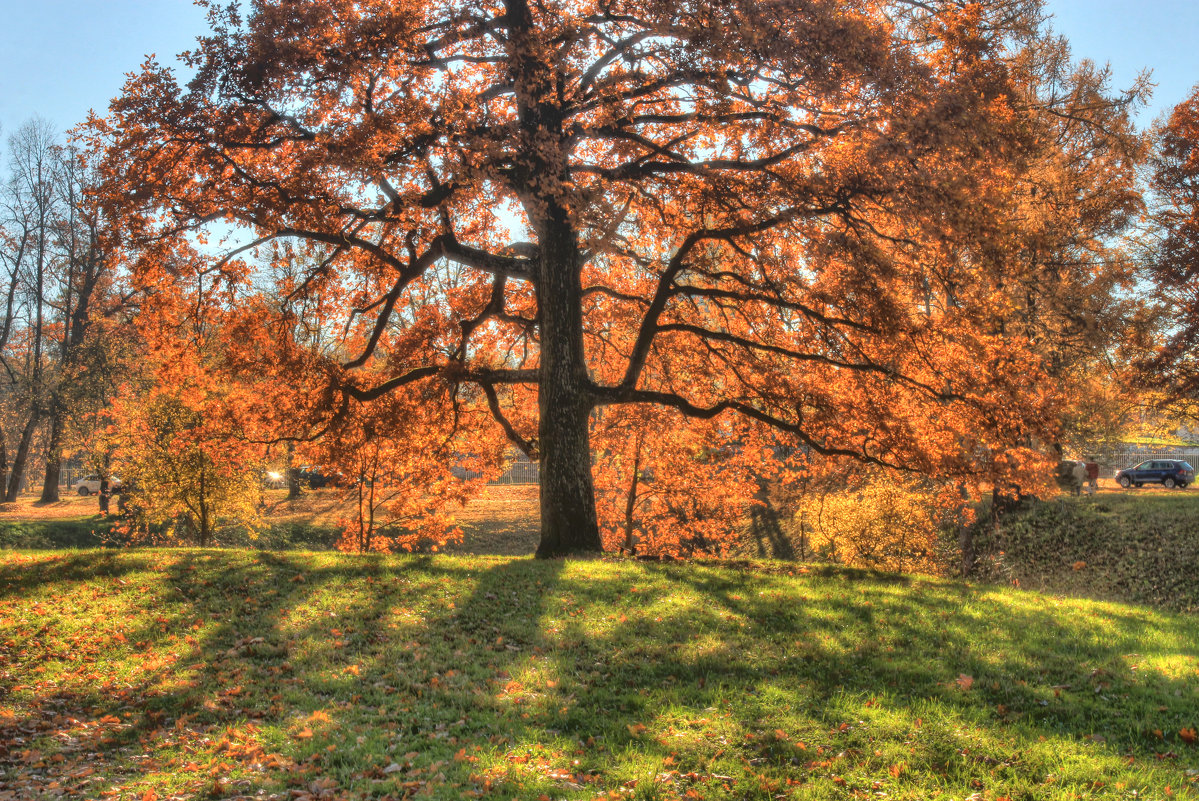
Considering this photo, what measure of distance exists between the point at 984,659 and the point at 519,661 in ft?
14.1

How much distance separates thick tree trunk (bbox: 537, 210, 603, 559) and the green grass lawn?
1910 mm

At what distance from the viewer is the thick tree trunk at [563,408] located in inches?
490

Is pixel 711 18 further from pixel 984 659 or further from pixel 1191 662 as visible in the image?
pixel 1191 662

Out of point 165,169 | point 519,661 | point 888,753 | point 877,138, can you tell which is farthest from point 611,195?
point 888,753

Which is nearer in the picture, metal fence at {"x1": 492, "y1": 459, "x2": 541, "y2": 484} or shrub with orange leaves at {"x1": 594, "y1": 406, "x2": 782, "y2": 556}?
shrub with orange leaves at {"x1": 594, "y1": 406, "x2": 782, "y2": 556}

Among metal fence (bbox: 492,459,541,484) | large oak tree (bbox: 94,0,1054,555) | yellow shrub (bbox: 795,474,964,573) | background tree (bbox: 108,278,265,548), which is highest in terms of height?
large oak tree (bbox: 94,0,1054,555)

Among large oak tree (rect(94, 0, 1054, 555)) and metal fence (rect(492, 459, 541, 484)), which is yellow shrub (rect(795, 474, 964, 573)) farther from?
metal fence (rect(492, 459, 541, 484))

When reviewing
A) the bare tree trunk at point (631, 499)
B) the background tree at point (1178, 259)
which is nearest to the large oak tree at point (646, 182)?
the bare tree trunk at point (631, 499)

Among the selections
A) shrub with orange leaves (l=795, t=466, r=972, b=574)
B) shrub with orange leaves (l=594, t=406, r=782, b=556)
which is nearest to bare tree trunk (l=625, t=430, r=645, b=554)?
shrub with orange leaves (l=594, t=406, r=782, b=556)

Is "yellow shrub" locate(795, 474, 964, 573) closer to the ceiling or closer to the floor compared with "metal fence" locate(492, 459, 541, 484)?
closer to the floor

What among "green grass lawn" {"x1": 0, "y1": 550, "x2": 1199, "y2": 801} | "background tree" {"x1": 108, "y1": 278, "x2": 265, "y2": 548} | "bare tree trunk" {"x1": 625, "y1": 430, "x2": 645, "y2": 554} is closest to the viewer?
"green grass lawn" {"x1": 0, "y1": 550, "x2": 1199, "y2": 801}

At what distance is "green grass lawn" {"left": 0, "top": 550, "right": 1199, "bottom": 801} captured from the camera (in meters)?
4.91

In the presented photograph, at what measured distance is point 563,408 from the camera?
41.2ft

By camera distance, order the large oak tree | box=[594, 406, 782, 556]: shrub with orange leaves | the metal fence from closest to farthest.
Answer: the large oak tree, box=[594, 406, 782, 556]: shrub with orange leaves, the metal fence
